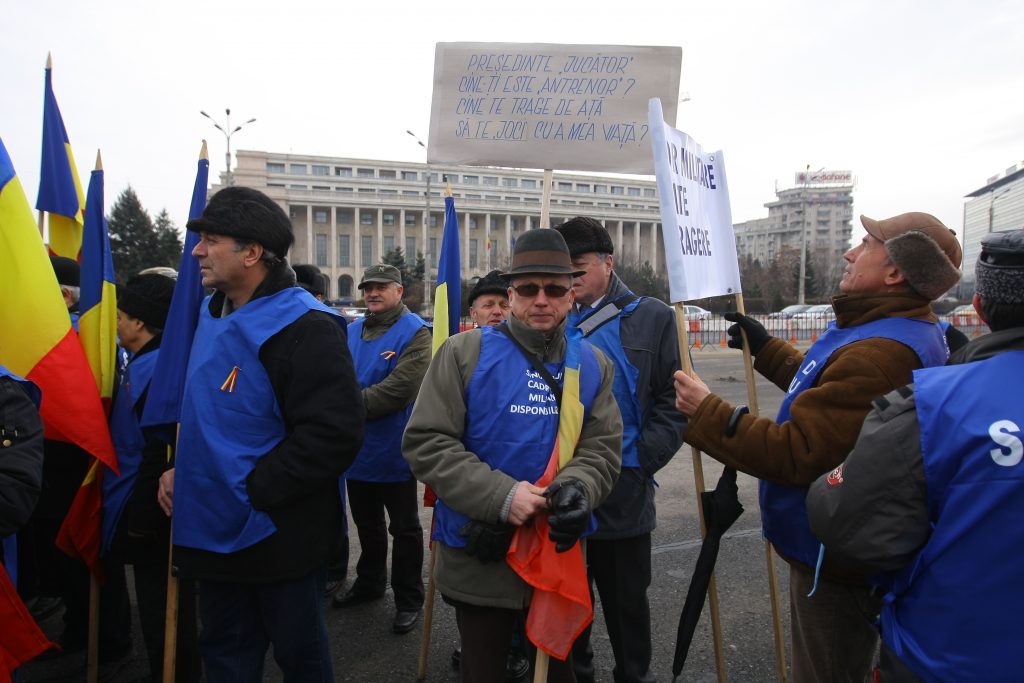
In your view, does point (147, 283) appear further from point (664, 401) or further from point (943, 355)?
point (943, 355)

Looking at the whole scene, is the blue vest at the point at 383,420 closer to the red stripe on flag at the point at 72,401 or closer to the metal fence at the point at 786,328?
the red stripe on flag at the point at 72,401

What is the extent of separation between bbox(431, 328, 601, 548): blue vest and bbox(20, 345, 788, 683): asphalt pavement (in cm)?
151

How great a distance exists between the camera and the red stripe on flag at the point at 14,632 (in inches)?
86.8

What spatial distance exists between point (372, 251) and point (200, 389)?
290 feet

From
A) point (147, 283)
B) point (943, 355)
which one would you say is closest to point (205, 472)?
point (147, 283)

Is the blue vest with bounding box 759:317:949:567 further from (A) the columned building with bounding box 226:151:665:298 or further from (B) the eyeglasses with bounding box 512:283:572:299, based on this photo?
(A) the columned building with bounding box 226:151:665:298

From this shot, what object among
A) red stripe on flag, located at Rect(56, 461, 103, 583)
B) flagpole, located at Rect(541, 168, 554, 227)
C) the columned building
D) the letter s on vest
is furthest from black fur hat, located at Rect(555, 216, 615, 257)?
the columned building

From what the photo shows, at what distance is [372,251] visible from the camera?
88.2m

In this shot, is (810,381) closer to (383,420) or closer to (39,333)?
(383,420)

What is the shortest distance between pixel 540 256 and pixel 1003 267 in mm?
1359

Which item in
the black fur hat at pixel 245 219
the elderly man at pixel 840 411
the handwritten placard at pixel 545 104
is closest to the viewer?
the elderly man at pixel 840 411

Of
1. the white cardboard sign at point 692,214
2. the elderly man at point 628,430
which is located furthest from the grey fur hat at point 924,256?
the elderly man at point 628,430

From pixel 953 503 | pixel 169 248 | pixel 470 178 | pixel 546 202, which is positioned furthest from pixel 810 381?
pixel 470 178

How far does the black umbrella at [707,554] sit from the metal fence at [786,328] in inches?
891
